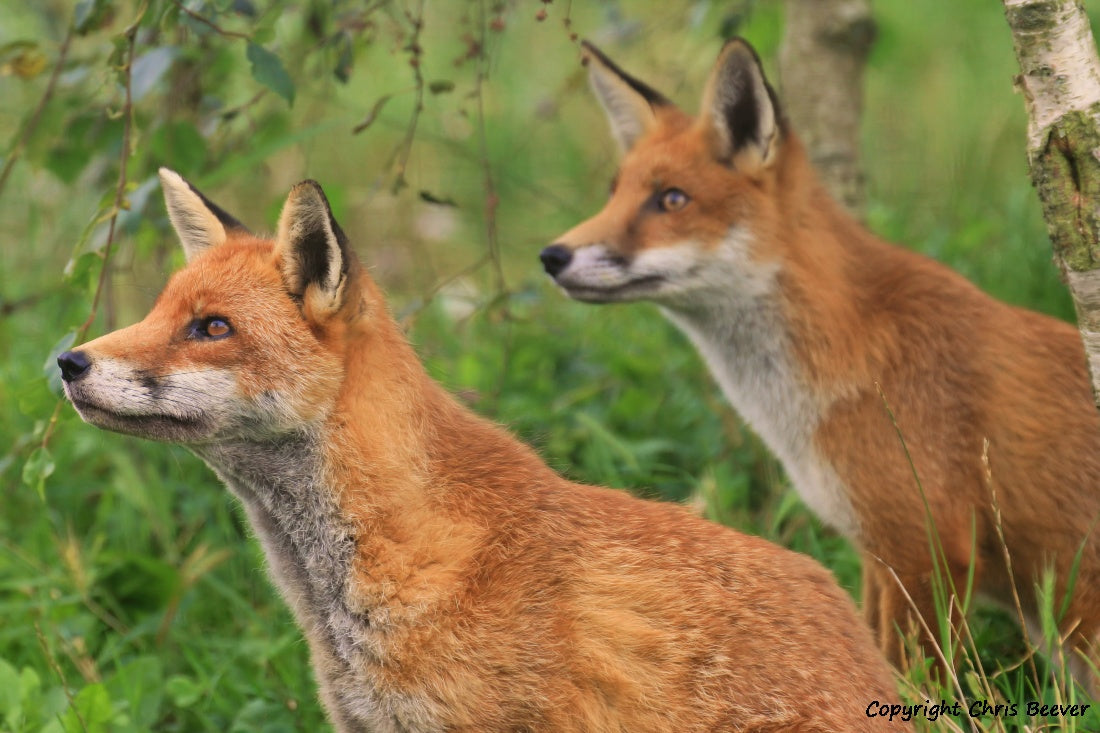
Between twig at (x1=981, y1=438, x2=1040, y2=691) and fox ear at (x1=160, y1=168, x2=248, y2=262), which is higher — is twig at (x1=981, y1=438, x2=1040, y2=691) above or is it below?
below

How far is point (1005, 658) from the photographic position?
5.02 m

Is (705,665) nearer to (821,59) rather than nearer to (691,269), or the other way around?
(691,269)

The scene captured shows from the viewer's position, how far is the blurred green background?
16.3ft

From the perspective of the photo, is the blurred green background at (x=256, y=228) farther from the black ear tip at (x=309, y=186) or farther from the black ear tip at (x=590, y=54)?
the black ear tip at (x=309, y=186)

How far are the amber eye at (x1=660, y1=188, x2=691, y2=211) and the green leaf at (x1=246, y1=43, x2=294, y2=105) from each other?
76.1 inches

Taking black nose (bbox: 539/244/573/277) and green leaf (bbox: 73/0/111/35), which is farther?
black nose (bbox: 539/244/573/277)

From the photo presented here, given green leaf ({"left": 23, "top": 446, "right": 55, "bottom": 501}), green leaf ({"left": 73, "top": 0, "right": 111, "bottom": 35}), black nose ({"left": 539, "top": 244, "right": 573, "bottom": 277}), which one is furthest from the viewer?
black nose ({"left": 539, "top": 244, "right": 573, "bottom": 277})

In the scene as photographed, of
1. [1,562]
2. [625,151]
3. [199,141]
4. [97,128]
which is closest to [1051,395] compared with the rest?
[625,151]

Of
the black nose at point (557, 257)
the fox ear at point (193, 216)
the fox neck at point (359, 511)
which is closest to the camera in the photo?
the fox neck at point (359, 511)

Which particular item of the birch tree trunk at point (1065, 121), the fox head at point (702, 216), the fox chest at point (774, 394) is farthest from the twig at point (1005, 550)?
the fox head at point (702, 216)

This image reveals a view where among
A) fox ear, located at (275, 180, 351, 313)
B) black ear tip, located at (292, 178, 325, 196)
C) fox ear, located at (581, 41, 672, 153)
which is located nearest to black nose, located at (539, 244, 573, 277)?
fox ear, located at (581, 41, 672, 153)

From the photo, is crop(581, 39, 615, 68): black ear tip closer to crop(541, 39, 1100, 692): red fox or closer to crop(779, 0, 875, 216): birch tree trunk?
crop(541, 39, 1100, 692): red fox

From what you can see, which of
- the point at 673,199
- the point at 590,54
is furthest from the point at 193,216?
the point at 590,54

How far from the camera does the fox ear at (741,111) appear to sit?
537 cm
